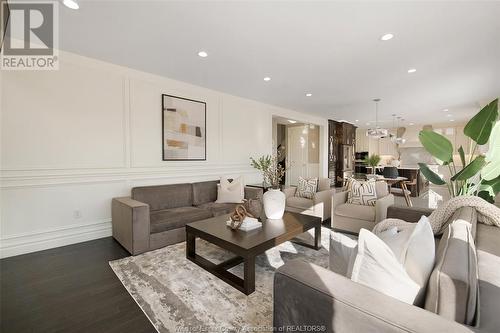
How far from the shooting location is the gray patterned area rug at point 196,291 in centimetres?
168

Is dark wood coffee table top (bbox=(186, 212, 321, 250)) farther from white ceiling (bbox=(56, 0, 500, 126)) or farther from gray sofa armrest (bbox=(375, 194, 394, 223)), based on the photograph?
white ceiling (bbox=(56, 0, 500, 126))

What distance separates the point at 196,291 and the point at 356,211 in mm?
2590

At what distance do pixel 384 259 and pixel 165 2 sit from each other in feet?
8.35

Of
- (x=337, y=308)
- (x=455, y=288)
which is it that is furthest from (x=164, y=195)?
(x=455, y=288)

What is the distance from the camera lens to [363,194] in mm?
3668

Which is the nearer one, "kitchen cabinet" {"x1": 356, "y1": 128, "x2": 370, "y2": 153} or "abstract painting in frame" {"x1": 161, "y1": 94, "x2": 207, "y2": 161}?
"abstract painting in frame" {"x1": 161, "y1": 94, "x2": 207, "y2": 161}

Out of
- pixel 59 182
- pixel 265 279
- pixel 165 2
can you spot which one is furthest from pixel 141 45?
pixel 265 279

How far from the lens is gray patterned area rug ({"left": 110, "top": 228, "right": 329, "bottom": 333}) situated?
1676 millimetres

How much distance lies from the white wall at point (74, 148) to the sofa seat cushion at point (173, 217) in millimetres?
855

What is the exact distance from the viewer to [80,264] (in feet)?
→ 8.40

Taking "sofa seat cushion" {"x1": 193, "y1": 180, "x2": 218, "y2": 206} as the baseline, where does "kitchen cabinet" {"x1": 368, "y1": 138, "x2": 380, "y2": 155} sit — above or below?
above

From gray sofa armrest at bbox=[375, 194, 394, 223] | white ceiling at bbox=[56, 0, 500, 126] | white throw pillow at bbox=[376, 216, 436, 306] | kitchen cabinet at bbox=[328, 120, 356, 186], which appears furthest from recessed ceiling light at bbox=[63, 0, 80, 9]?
kitchen cabinet at bbox=[328, 120, 356, 186]

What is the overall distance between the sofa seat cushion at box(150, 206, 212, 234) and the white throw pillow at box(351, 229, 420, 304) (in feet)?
8.49

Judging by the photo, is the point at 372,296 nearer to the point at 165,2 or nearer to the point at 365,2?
the point at 365,2
